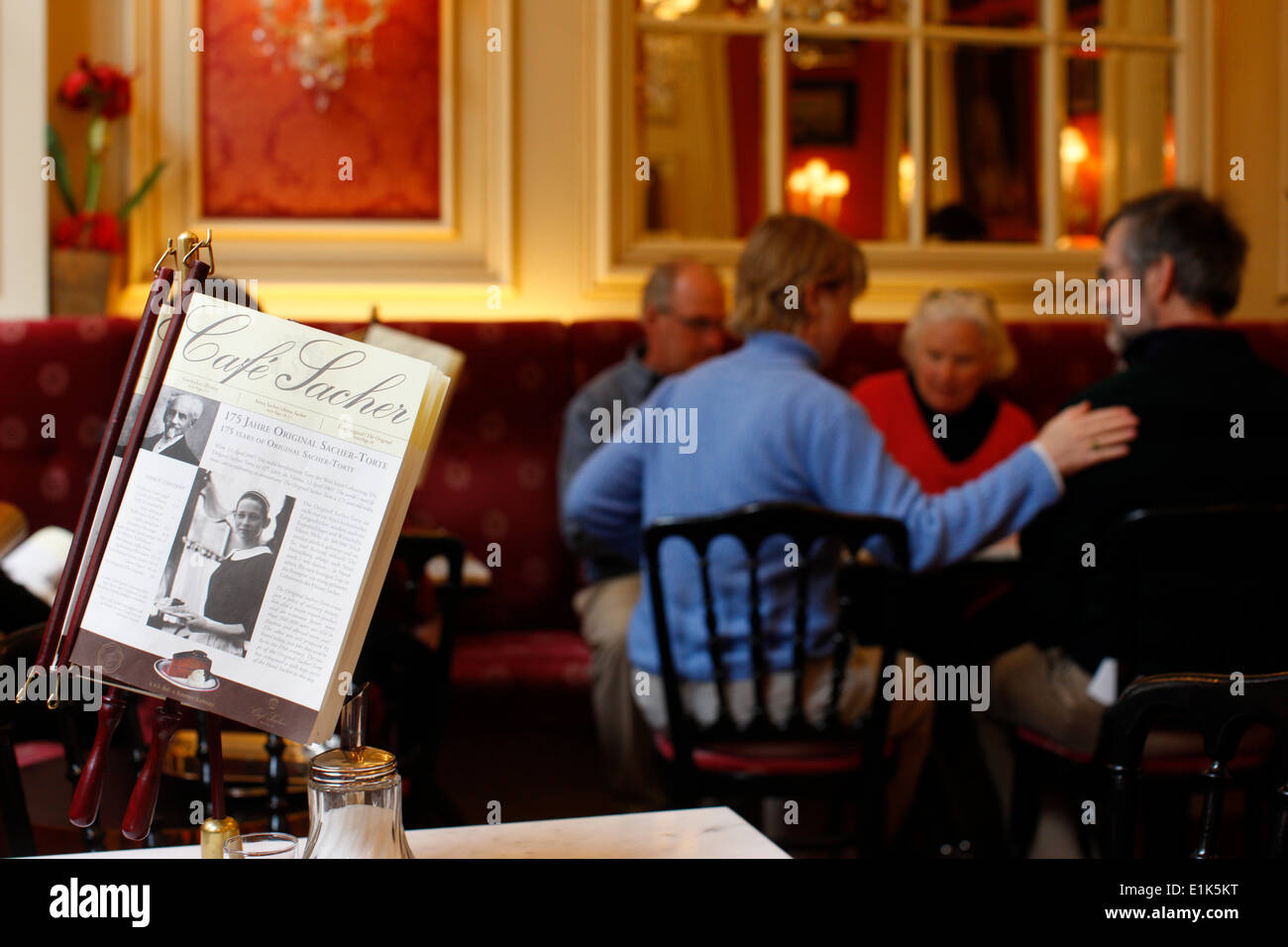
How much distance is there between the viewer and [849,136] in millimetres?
3900

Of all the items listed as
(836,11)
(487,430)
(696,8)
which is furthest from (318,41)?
(836,11)

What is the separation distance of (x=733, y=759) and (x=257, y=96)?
2541 mm

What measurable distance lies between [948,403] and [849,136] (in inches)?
45.5

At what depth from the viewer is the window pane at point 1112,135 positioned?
4.05 meters

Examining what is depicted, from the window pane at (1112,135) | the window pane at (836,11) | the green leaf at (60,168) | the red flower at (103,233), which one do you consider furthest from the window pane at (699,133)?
the green leaf at (60,168)

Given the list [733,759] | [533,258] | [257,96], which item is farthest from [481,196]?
[733,759]

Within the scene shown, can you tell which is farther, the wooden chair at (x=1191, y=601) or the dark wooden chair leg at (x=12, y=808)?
the wooden chair at (x=1191, y=601)

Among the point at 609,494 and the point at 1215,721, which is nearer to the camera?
the point at 1215,721

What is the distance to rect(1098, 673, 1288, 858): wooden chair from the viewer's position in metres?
0.82

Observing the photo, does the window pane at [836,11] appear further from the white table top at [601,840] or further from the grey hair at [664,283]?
the white table top at [601,840]

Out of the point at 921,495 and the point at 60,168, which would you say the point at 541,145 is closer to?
the point at 60,168

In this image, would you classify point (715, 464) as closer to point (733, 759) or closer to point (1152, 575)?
point (733, 759)

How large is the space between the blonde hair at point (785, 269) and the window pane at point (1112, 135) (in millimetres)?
2184

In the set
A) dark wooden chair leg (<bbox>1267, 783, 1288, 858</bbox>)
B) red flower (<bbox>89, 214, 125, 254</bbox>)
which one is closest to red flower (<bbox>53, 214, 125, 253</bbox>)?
red flower (<bbox>89, 214, 125, 254</bbox>)
